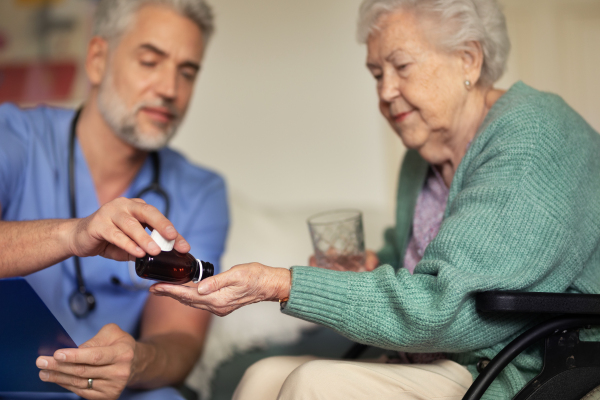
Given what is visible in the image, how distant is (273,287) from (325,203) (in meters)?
1.83

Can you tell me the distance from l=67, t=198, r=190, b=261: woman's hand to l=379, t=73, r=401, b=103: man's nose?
625 mm

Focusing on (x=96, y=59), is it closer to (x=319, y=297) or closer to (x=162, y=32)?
(x=162, y=32)

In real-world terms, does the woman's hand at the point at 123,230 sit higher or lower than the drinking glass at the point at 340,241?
higher

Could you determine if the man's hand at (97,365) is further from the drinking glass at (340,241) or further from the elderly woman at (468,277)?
the drinking glass at (340,241)

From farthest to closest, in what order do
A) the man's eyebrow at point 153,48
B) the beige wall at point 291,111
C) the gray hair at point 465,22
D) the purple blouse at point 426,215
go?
1. the beige wall at point 291,111
2. the man's eyebrow at point 153,48
3. the purple blouse at point 426,215
4. the gray hair at point 465,22

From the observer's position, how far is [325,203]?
274 centimetres

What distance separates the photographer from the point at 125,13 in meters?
1.64

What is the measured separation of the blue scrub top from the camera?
143 cm

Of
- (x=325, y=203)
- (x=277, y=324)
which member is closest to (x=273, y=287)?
(x=277, y=324)

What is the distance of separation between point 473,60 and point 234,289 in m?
0.77

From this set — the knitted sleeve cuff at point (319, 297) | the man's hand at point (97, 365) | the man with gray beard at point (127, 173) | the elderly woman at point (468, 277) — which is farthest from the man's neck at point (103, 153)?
the knitted sleeve cuff at point (319, 297)

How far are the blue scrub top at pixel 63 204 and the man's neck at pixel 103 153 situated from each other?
0.04 metres

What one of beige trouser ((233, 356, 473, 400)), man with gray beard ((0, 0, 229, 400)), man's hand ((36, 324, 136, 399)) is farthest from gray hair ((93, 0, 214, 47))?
beige trouser ((233, 356, 473, 400))

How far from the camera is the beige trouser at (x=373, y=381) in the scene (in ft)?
3.11
